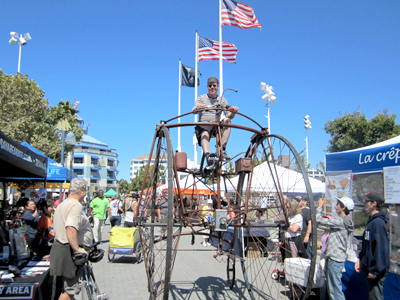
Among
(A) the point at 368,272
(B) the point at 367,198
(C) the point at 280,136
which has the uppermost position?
(C) the point at 280,136

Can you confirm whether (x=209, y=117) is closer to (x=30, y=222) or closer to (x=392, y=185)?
(x=392, y=185)

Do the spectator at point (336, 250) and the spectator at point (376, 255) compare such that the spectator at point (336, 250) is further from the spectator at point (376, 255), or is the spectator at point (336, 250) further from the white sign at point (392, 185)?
the white sign at point (392, 185)

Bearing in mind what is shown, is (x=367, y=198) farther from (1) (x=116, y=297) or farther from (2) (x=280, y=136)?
(1) (x=116, y=297)

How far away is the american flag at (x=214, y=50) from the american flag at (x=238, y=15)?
1.59 meters

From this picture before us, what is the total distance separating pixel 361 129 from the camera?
86.1ft

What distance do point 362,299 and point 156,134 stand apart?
4.30 m

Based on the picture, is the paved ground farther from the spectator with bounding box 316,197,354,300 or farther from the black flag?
the black flag

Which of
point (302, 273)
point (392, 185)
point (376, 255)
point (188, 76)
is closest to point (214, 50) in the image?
point (188, 76)

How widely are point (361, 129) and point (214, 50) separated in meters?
16.5

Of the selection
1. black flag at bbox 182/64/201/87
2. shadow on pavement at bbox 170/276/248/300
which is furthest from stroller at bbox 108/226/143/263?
black flag at bbox 182/64/201/87

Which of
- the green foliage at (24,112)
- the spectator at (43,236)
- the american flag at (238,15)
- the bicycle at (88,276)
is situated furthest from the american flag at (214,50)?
the bicycle at (88,276)

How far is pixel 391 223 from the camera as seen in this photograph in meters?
5.13

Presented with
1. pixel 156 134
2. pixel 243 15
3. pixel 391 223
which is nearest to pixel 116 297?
pixel 156 134

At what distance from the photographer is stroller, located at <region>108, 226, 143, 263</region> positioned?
8766 millimetres
